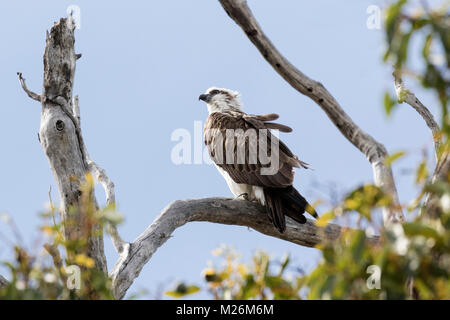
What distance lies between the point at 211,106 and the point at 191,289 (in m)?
6.06

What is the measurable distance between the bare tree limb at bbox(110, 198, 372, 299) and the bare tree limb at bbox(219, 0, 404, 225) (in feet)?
2.27

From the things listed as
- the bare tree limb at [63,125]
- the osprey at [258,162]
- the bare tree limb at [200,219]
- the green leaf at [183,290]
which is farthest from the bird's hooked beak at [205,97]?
the green leaf at [183,290]

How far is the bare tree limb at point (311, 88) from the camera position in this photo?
4.55 metres

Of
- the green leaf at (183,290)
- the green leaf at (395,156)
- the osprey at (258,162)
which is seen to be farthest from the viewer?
the osprey at (258,162)

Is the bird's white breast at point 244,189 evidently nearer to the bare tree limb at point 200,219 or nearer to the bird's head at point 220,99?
the bare tree limb at point 200,219

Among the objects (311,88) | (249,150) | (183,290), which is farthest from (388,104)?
(249,150)

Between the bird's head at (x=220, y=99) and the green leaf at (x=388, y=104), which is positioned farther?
the bird's head at (x=220, y=99)

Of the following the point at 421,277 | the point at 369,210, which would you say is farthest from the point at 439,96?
the point at 421,277

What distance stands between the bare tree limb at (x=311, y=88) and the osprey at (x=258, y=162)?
5.26 feet

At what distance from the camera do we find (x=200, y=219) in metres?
6.15

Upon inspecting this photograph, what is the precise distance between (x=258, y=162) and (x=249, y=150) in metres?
0.19

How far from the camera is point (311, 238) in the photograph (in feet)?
21.6
